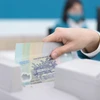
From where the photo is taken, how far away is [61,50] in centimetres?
74

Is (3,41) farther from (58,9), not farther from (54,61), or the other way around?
(54,61)

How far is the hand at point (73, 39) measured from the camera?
742 mm

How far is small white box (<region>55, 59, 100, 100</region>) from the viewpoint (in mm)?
599

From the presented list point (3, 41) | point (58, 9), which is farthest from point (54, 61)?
point (58, 9)

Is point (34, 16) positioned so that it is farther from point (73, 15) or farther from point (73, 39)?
point (73, 39)

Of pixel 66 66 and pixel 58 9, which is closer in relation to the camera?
pixel 66 66

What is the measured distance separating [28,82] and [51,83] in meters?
0.06

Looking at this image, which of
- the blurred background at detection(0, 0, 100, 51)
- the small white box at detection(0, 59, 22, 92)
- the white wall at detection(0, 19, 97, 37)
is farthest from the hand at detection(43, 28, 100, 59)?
the white wall at detection(0, 19, 97, 37)

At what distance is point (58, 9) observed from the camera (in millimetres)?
3500

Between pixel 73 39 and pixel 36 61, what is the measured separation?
0.14 m

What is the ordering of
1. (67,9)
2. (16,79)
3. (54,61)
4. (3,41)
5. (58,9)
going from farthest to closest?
1. (58,9)
2. (67,9)
3. (3,41)
4. (54,61)
5. (16,79)

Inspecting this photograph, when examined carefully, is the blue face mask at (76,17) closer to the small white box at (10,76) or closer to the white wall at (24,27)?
the white wall at (24,27)

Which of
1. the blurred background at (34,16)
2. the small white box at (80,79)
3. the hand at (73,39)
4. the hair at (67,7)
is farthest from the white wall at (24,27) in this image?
the small white box at (80,79)

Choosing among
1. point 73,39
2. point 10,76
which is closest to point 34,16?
point 73,39
